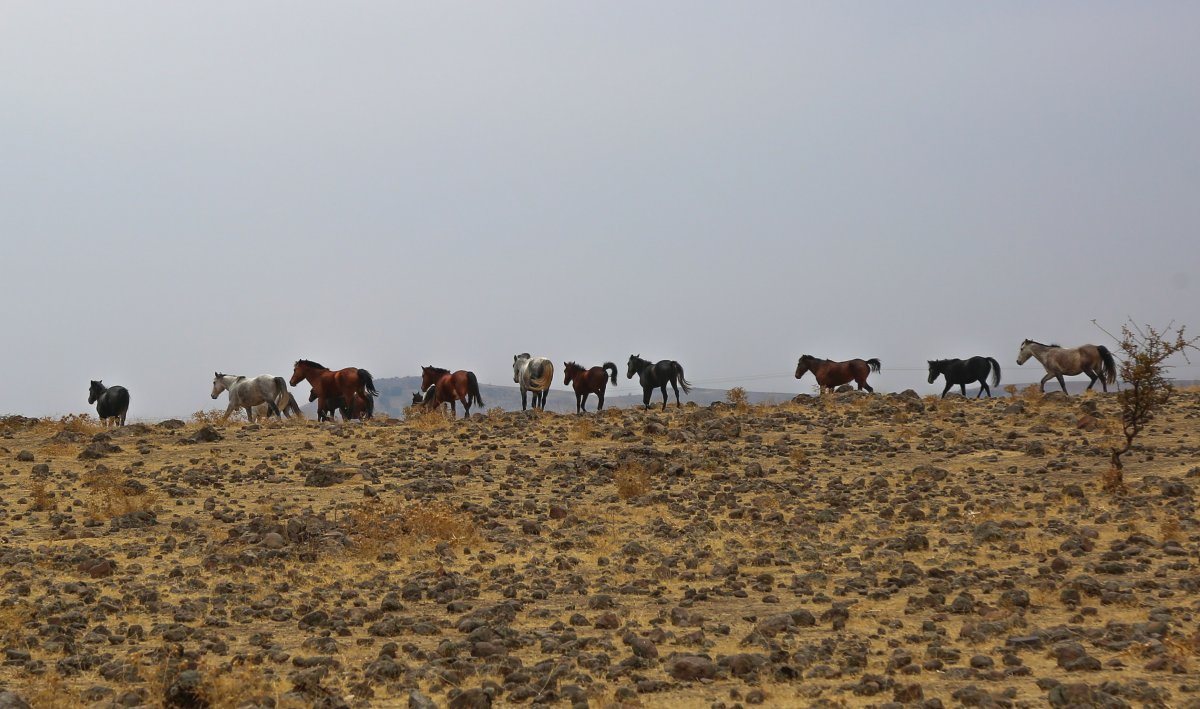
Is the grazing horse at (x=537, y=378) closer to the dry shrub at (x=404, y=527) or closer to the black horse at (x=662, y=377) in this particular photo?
the black horse at (x=662, y=377)

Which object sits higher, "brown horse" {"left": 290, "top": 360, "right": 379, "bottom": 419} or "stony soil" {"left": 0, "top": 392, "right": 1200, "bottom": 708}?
"brown horse" {"left": 290, "top": 360, "right": 379, "bottom": 419}

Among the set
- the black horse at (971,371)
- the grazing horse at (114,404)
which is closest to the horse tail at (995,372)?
the black horse at (971,371)

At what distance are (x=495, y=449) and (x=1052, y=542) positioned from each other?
12.1 metres

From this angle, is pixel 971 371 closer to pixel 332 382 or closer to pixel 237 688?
pixel 332 382

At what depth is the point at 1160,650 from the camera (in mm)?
9039

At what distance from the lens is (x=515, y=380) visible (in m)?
36.5

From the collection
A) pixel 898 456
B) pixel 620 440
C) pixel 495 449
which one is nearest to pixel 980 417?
pixel 898 456

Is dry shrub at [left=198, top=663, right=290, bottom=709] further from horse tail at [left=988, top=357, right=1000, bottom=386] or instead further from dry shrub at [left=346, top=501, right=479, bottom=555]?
horse tail at [left=988, top=357, right=1000, bottom=386]

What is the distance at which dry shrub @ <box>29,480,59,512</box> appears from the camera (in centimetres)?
1709

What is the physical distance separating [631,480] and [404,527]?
15.6 feet

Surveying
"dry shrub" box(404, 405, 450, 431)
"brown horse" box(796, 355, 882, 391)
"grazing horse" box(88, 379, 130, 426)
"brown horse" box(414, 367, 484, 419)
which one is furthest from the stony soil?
"brown horse" box(796, 355, 882, 391)

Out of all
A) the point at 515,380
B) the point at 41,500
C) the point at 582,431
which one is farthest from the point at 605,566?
the point at 515,380

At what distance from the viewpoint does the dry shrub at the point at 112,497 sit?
16781 millimetres

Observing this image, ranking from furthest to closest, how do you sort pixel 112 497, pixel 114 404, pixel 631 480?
pixel 114 404, pixel 631 480, pixel 112 497
